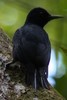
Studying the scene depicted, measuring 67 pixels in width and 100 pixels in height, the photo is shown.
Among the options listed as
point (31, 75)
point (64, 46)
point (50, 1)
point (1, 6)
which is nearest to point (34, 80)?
point (31, 75)

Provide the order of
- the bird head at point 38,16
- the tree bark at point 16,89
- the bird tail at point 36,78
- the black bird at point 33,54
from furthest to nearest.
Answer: the bird head at point 38,16 → the black bird at point 33,54 → the bird tail at point 36,78 → the tree bark at point 16,89

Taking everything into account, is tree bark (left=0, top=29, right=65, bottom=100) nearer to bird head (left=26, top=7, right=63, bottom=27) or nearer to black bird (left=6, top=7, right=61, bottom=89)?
black bird (left=6, top=7, right=61, bottom=89)

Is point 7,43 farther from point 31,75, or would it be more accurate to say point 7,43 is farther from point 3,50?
point 31,75

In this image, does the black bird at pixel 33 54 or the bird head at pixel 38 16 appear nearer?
the black bird at pixel 33 54

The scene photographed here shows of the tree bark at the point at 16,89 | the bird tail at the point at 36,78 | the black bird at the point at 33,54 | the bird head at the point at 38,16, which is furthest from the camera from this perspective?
the bird head at the point at 38,16

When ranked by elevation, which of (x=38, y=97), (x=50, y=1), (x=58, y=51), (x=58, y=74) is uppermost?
(x=50, y=1)

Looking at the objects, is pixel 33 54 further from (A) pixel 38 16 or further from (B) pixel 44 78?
(A) pixel 38 16

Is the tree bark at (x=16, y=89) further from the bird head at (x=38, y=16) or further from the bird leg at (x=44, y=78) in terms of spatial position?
the bird head at (x=38, y=16)

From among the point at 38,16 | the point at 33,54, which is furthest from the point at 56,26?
the point at 33,54

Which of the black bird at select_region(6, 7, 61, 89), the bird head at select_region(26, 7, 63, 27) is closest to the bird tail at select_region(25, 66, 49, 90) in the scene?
the black bird at select_region(6, 7, 61, 89)

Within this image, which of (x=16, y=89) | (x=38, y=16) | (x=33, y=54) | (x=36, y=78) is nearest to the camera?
(x=16, y=89)

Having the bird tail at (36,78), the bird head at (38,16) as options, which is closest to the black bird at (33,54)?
the bird tail at (36,78)
